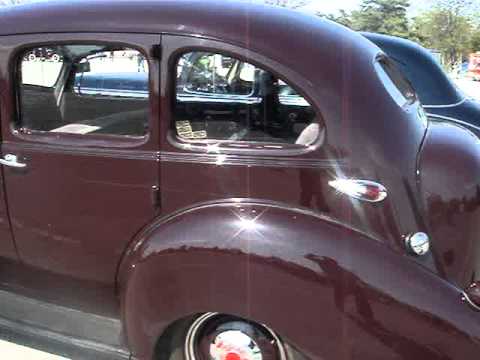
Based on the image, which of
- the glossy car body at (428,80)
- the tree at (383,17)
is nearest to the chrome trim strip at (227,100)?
the glossy car body at (428,80)

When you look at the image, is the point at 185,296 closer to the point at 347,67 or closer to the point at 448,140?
the point at 347,67

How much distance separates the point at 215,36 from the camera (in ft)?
7.79

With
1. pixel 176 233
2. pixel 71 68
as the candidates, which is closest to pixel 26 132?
pixel 71 68

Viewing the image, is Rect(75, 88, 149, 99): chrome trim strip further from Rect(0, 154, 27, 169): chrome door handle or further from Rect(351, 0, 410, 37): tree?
Rect(351, 0, 410, 37): tree

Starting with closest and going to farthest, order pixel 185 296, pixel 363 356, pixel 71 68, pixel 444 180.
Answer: pixel 363 356 → pixel 185 296 → pixel 444 180 → pixel 71 68

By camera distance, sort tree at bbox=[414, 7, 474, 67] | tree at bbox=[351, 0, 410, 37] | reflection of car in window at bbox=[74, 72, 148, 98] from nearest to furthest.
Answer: reflection of car in window at bbox=[74, 72, 148, 98] < tree at bbox=[414, 7, 474, 67] < tree at bbox=[351, 0, 410, 37]

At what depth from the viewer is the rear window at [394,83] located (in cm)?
259

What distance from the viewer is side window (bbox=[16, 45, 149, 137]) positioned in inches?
104

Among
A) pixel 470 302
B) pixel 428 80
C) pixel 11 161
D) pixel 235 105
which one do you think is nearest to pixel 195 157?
pixel 235 105

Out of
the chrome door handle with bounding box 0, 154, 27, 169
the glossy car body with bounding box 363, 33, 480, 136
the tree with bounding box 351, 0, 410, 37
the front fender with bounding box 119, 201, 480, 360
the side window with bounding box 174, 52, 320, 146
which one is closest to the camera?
the front fender with bounding box 119, 201, 480, 360

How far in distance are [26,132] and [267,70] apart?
118 cm

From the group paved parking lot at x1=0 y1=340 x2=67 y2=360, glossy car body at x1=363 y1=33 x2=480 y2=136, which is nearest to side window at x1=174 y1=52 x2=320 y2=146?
paved parking lot at x1=0 y1=340 x2=67 y2=360

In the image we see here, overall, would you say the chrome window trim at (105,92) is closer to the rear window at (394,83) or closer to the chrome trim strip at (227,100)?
the chrome trim strip at (227,100)

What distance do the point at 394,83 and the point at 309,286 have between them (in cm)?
115
